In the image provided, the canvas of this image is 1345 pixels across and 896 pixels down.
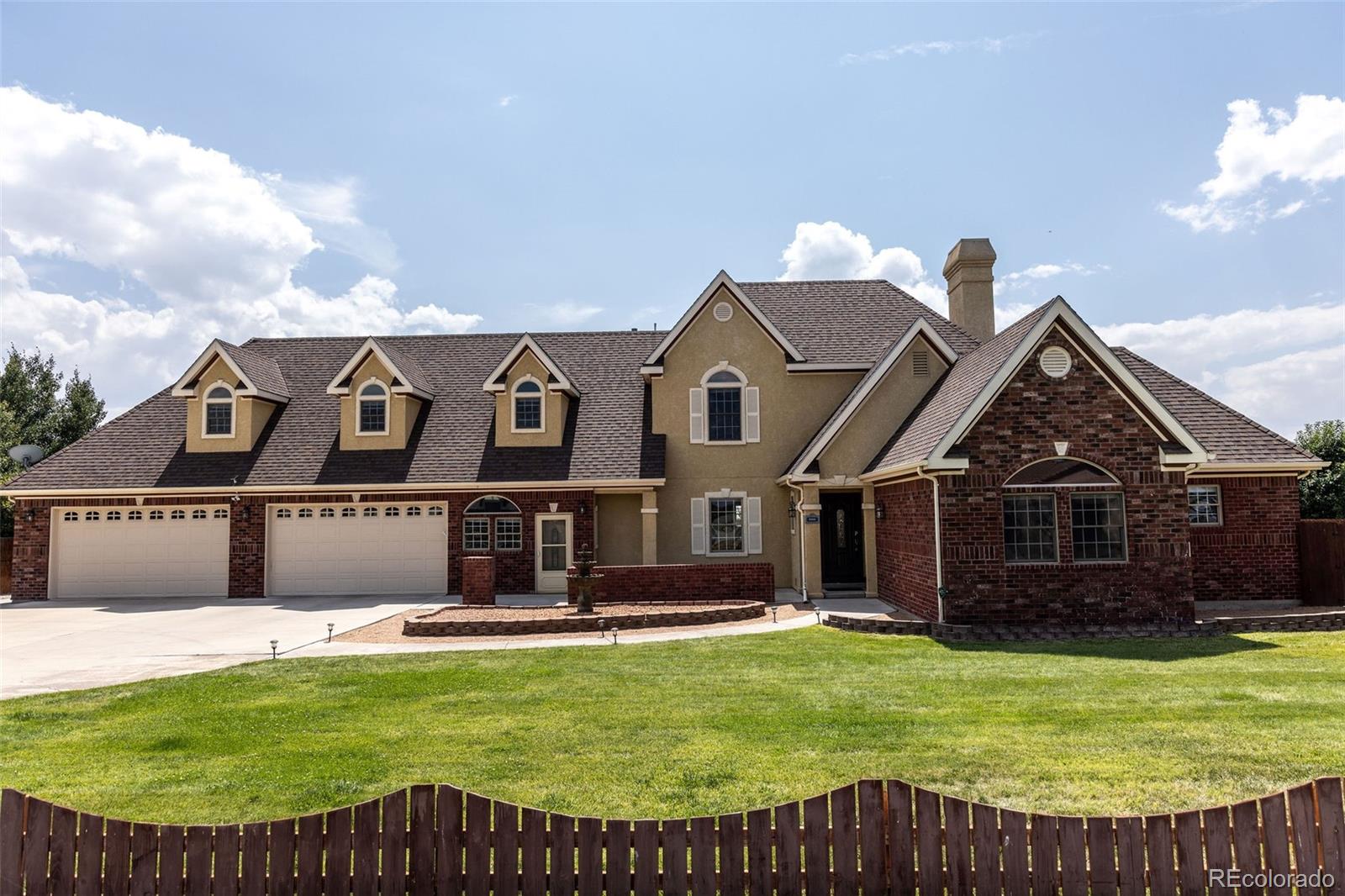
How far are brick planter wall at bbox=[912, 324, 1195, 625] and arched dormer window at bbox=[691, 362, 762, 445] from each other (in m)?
9.30

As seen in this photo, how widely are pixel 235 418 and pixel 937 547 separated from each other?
19.9 m

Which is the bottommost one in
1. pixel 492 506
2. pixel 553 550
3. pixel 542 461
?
pixel 553 550

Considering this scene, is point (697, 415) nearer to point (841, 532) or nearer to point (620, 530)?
point (620, 530)

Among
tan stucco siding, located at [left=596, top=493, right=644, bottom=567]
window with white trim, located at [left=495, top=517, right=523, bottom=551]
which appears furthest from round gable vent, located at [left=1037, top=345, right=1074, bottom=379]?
window with white trim, located at [left=495, top=517, right=523, bottom=551]

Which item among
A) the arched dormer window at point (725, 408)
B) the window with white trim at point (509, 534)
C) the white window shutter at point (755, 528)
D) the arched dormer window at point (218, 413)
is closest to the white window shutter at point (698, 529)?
the white window shutter at point (755, 528)

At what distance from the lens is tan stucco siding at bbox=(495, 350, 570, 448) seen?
2381 cm

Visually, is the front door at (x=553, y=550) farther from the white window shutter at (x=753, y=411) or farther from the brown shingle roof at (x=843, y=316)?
the brown shingle roof at (x=843, y=316)

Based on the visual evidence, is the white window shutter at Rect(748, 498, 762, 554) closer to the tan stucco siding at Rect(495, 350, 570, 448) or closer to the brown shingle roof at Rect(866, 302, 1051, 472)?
the brown shingle roof at Rect(866, 302, 1051, 472)

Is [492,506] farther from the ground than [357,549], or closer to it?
farther from the ground

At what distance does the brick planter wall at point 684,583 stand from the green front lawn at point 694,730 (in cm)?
661

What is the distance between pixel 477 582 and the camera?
1955 centimetres

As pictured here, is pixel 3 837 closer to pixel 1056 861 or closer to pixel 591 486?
pixel 1056 861

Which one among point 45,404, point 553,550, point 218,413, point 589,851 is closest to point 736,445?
point 553,550

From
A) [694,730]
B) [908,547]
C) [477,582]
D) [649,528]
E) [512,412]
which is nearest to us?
[694,730]
